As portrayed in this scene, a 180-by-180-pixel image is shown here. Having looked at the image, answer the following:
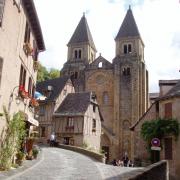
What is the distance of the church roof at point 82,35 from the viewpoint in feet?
212

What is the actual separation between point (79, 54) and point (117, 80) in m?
11.7

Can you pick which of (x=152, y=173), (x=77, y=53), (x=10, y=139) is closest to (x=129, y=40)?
(x=77, y=53)

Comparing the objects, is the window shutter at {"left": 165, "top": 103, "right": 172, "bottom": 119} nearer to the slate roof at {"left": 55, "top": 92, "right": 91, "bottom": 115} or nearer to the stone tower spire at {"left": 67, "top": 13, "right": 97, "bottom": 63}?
the slate roof at {"left": 55, "top": 92, "right": 91, "bottom": 115}

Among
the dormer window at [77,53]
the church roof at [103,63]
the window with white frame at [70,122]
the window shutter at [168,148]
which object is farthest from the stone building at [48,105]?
the dormer window at [77,53]

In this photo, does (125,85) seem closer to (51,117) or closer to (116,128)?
(116,128)

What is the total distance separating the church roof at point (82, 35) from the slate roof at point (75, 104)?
77.4 feet

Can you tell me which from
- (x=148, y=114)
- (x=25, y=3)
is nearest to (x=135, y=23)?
(x=148, y=114)

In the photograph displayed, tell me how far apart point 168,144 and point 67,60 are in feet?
134

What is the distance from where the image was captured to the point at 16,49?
1506 cm

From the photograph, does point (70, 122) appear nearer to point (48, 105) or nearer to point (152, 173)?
point (48, 105)

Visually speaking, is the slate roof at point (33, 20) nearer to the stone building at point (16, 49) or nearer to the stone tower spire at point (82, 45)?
the stone building at point (16, 49)

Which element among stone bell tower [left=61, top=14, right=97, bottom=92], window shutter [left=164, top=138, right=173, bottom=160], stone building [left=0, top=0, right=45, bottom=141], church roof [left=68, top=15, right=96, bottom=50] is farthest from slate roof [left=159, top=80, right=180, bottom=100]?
church roof [left=68, top=15, right=96, bottom=50]

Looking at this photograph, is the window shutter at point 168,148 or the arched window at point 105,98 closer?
the window shutter at point 168,148

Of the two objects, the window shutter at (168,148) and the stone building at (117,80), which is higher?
the stone building at (117,80)
